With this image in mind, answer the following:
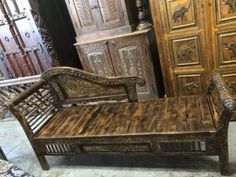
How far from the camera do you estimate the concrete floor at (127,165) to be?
1745 millimetres

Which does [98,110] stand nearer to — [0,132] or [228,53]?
[228,53]

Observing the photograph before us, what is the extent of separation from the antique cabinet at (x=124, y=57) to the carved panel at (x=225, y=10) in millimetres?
759

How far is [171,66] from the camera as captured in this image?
2223 mm

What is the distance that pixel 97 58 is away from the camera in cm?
278

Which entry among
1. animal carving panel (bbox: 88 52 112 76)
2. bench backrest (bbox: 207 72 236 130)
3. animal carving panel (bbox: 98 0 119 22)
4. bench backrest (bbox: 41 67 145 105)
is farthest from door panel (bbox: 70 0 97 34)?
bench backrest (bbox: 207 72 236 130)

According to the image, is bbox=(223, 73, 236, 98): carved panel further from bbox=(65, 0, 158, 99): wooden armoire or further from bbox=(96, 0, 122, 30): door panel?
bbox=(96, 0, 122, 30): door panel

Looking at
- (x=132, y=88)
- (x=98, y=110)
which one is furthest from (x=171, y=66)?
(x=98, y=110)

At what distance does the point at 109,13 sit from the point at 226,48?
1.28 m

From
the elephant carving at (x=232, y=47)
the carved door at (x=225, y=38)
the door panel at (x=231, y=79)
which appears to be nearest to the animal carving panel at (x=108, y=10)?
the carved door at (x=225, y=38)

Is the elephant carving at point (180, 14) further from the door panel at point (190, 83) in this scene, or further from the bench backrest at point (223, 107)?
the bench backrest at point (223, 107)

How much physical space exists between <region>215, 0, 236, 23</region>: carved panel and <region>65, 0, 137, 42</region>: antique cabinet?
94 centimetres

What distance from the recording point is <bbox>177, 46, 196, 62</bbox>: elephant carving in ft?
6.86

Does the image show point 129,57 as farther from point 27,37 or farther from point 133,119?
point 27,37

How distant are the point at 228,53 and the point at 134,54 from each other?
984 millimetres
